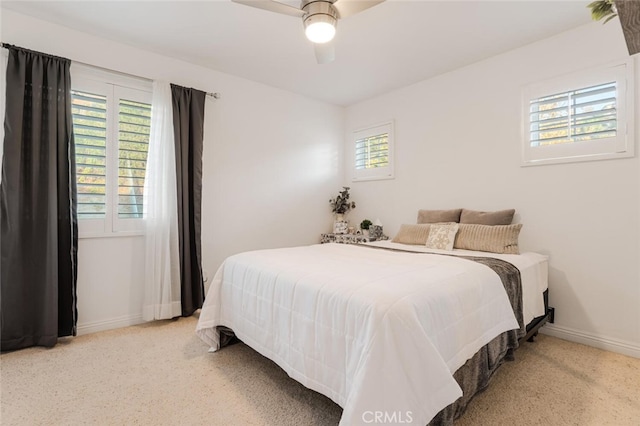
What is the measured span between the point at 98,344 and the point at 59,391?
70cm

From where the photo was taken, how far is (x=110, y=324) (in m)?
2.90

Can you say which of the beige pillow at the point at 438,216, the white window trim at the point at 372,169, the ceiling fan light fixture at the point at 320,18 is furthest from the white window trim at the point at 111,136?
→ the beige pillow at the point at 438,216

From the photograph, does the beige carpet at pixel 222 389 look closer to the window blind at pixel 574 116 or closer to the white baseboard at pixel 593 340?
the white baseboard at pixel 593 340

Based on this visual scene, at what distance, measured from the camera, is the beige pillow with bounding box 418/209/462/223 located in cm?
323

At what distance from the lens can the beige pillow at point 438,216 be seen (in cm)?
323

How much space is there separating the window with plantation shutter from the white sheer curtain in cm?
251

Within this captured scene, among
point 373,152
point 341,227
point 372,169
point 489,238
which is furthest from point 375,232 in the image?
point 489,238

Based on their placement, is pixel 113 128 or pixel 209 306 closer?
pixel 209 306

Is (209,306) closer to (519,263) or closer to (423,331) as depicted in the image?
(423,331)

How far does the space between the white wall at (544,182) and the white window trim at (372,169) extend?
7.0 inches

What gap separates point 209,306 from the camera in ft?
7.80

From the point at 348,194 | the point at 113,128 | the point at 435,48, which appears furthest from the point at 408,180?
the point at 113,128

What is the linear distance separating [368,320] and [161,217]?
2501 mm

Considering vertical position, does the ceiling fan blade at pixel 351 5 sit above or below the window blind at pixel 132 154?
above
